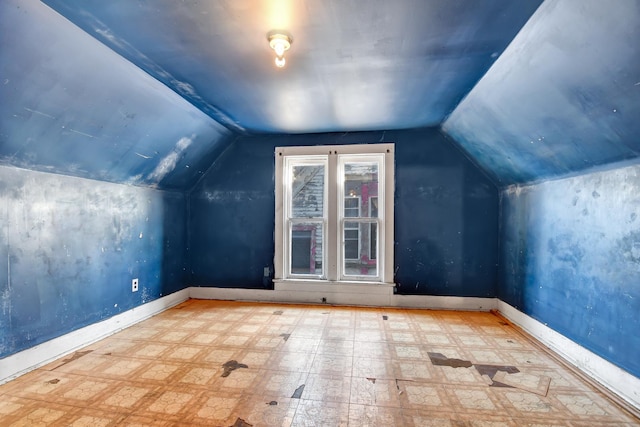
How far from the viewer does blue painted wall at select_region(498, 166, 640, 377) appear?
213 cm

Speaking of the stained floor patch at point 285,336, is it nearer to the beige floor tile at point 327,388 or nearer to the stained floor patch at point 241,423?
the beige floor tile at point 327,388

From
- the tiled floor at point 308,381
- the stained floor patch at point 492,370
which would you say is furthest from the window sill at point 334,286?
the stained floor patch at point 492,370

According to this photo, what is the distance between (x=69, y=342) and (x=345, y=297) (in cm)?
292

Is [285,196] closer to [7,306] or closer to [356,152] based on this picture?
[356,152]

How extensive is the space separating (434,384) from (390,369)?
0.34 metres

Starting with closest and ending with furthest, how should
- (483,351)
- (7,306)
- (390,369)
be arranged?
(7,306)
(390,369)
(483,351)

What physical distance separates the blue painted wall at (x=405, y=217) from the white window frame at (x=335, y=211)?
10 centimetres

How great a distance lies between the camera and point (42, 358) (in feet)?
8.29

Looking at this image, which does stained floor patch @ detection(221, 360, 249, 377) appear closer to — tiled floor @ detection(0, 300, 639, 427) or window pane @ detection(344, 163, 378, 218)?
tiled floor @ detection(0, 300, 639, 427)

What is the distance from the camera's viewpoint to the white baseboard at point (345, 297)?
4.09 metres

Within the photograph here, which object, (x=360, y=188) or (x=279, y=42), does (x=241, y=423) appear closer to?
(x=279, y=42)

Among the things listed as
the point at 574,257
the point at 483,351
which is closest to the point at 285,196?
the point at 483,351

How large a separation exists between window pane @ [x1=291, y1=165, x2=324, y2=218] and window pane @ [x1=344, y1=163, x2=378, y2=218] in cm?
36

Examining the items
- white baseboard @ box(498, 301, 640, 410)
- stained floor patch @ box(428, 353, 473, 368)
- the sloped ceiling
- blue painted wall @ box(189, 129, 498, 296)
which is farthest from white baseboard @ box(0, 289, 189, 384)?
white baseboard @ box(498, 301, 640, 410)
